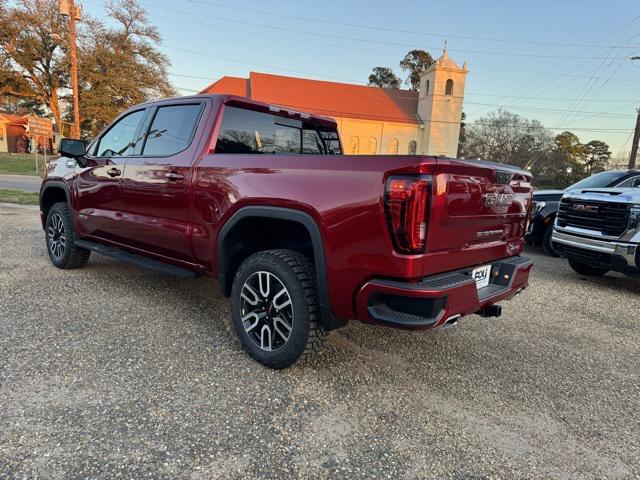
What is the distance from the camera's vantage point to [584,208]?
5938 mm

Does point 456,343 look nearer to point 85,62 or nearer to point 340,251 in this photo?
point 340,251

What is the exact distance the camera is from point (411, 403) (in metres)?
2.64

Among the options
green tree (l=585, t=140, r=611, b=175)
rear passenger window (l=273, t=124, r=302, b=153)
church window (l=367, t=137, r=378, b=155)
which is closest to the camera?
rear passenger window (l=273, t=124, r=302, b=153)

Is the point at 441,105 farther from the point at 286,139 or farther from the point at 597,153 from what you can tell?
the point at 286,139

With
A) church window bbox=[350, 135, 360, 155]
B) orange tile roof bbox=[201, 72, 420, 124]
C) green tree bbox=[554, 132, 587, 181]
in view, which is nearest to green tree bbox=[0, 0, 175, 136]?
orange tile roof bbox=[201, 72, 420, 124]

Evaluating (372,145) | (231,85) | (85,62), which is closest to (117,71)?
(85,62)

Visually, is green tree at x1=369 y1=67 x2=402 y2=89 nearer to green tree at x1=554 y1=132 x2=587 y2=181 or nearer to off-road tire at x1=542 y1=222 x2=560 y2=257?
green tree at x1=554 y1=132 x2=587 y2=181

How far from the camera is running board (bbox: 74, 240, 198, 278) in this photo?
351 centimetres

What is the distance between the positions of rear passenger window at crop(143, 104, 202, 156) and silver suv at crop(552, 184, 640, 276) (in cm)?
517

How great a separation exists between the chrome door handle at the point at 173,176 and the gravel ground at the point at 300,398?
1.21 meters

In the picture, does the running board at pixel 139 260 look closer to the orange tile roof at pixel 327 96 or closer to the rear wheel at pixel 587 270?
the rear wheel at pixel 587 270

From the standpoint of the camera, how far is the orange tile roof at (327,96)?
4806cm

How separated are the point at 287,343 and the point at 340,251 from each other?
2.46 feet

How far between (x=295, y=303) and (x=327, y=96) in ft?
169
